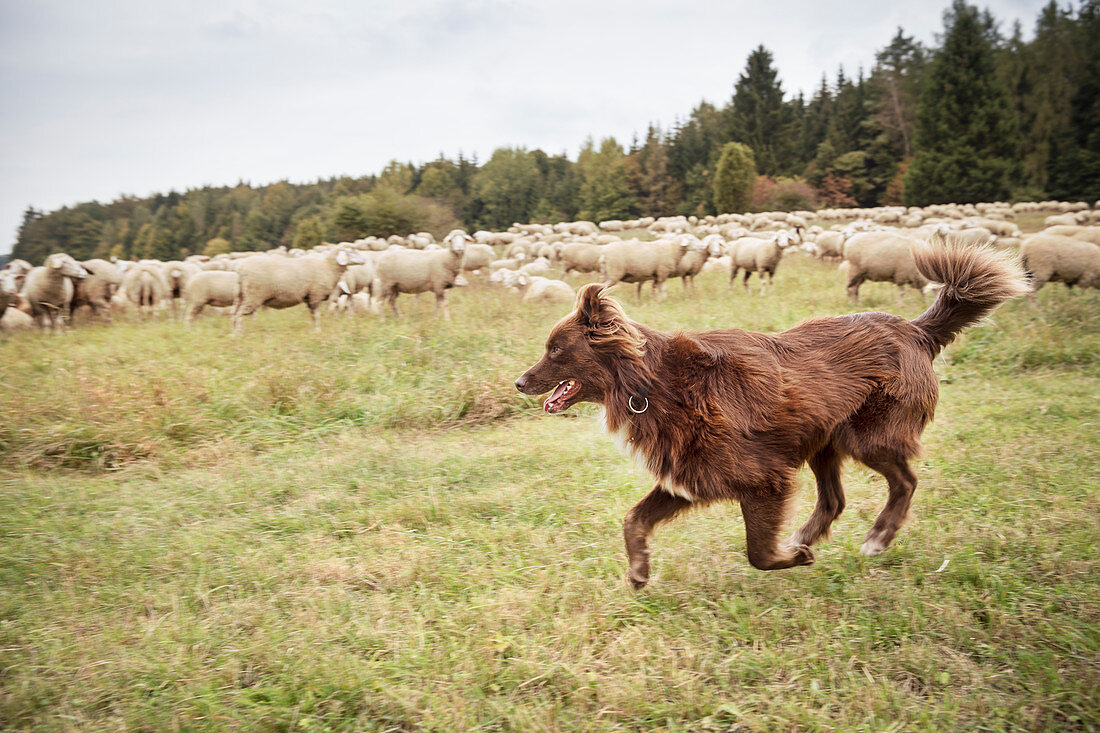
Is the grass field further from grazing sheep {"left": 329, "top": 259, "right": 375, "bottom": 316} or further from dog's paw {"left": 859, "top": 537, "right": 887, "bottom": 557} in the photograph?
grazing sheep {"left": 329, "top": 259, "right": 375, "bottom": 316}

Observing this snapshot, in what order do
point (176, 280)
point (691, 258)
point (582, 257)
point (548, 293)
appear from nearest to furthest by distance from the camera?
point (548, 293)
point (691, 258)
point (176, 280)
point (582, 257)

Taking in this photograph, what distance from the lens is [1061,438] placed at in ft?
19.8

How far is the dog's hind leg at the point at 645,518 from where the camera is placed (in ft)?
11.8

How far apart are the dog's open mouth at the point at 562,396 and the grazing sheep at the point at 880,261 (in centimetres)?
1260

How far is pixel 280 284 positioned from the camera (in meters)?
→ 13.3

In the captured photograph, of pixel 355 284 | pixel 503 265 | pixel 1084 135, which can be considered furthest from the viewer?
pixel 1084 135

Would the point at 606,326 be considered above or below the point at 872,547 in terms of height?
above

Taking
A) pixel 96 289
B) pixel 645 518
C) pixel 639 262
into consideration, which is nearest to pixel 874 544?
pixel 645 518

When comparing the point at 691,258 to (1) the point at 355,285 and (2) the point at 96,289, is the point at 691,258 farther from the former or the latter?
(2) the point at 96,289

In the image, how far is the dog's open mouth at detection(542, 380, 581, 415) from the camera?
3682 mm

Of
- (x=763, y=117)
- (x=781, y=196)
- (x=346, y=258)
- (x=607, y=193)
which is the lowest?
(x=346, y=258)

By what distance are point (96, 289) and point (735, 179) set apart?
46.7 metres

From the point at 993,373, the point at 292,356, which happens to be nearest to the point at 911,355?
the point at 993,373

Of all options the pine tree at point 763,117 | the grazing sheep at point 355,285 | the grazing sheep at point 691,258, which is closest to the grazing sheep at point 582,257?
the grazing sheep at point 691,258
